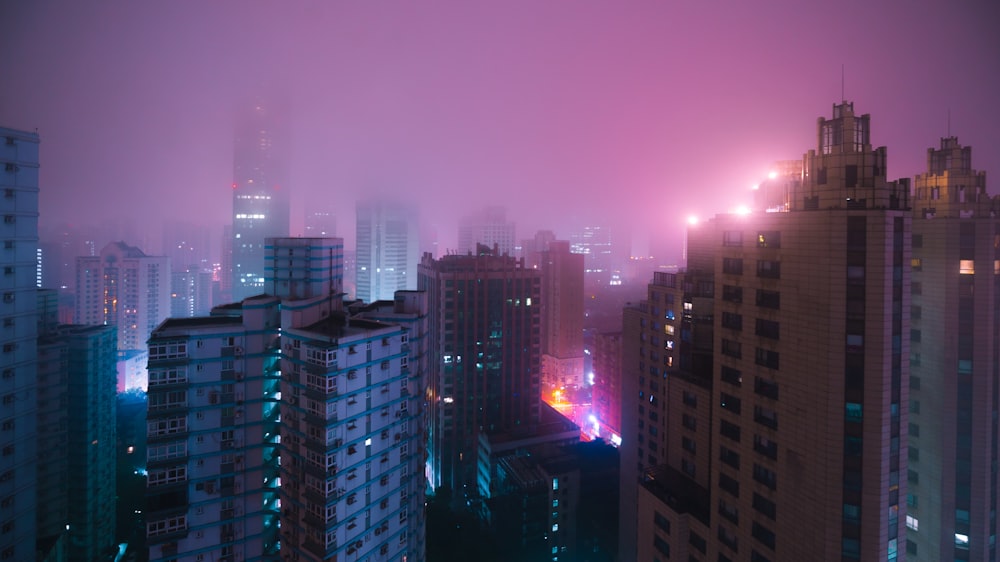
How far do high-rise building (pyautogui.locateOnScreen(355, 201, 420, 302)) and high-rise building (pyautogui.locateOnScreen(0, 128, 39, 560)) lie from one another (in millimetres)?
98362

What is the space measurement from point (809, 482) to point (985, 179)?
68.4 ft

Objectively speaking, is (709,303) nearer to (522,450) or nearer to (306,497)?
(306,497)

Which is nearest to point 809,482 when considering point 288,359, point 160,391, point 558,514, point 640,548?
point 640,548

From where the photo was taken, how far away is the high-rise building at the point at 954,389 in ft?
69.2

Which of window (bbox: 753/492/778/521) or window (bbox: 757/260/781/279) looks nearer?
window (bbox: 753/492/778/521)

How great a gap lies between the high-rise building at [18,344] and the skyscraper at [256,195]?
291 ft

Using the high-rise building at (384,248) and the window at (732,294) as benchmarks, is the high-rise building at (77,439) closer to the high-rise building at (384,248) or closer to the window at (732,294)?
the window at (732,294)

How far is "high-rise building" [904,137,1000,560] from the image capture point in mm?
21078

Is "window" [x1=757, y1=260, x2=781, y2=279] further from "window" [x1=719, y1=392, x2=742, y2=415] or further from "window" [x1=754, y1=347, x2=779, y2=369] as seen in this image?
"window" [x1=719, y1=392, x2=742, y2=415]

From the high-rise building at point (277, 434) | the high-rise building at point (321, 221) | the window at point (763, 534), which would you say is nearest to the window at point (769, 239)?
the window at point (763, 534)

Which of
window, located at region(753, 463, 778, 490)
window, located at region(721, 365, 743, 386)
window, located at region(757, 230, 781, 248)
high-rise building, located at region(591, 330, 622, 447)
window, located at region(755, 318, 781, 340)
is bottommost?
high-rise building, located at region(591, 330, 622, 447)

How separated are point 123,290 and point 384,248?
57.5 m

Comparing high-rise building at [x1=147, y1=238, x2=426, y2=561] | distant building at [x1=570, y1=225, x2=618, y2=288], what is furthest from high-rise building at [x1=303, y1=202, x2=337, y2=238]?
high-rise building at [x1=147, y1=238, x2=426, y2=561]

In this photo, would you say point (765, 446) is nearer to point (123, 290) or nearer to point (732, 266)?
point (732, 266)
